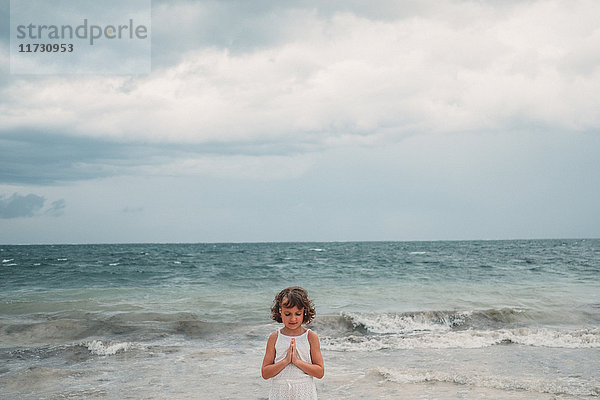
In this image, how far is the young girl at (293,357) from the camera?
3.53 m

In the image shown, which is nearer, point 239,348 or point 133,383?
point 133,383

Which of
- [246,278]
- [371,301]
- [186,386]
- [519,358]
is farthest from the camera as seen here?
[246,278]

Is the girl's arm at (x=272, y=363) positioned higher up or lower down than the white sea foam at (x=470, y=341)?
higher up

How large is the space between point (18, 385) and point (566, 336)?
10.6 metres

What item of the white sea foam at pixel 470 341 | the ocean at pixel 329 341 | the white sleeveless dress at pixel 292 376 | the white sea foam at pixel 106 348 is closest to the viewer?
the white sleeveless dress at pixel 292 376

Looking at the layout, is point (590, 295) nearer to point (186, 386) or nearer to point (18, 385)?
point (186, 386)

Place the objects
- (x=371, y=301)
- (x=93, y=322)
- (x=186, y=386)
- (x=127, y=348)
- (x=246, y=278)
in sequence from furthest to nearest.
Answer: (x=246, y=278), (x=371, y=301), (x=93, y=322), (x=127, y=348), (x=186, y=386)

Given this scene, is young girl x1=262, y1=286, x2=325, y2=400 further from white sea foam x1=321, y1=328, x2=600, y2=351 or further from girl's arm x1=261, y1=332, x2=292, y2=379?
white sea foam x1=321, y1=328, x2=600, y2=351

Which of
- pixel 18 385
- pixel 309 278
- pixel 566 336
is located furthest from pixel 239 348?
pixel 309 278

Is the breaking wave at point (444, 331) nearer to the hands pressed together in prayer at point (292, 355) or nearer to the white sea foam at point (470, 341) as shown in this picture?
the white sea foam at point (470, 341)

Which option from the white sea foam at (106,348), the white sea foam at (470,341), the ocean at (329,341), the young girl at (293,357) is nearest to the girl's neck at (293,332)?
the young girl at (293,357)

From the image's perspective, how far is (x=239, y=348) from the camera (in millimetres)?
10047

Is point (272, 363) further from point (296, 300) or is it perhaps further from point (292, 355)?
point (296, 300)

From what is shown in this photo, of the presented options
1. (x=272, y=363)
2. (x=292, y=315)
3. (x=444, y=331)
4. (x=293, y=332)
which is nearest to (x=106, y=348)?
(x=272, y=363)
